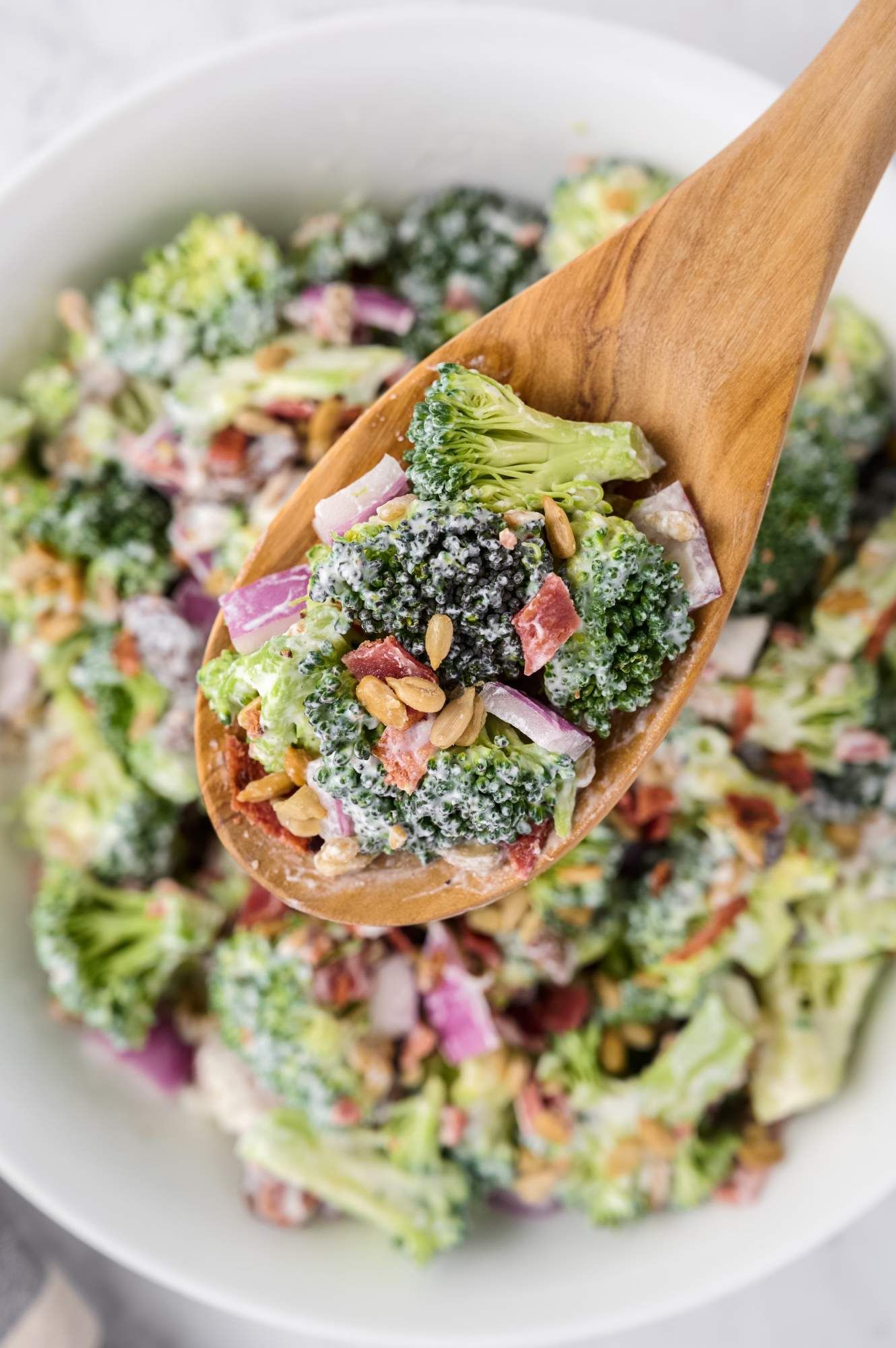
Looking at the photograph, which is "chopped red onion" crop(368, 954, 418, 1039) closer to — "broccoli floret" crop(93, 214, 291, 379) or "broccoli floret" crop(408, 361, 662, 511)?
"broccoli floret" crop(408, 361, 662, 511)

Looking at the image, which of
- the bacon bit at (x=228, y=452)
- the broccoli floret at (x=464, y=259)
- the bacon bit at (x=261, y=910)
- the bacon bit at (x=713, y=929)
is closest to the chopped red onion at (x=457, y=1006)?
the bacon bit at (x=261, y=910)

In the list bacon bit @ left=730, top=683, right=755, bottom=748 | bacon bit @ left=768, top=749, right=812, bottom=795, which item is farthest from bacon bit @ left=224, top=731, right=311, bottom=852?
bacon bit @ left=768, top=749, right=812, bottom=795

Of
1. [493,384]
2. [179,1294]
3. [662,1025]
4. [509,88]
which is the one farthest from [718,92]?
[179,1294]

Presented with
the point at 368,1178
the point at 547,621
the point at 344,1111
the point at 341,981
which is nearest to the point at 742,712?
the point at 547,621

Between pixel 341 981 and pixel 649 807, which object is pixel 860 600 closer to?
pixel 649 807

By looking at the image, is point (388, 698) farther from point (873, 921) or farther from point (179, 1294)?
point (179, 1294)

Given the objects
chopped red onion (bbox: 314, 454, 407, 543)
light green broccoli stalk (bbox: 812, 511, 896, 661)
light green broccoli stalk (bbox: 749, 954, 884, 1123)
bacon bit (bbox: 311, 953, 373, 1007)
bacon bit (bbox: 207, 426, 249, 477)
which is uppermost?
chopped red onion (bbox: 314, 454, 407, 543)
